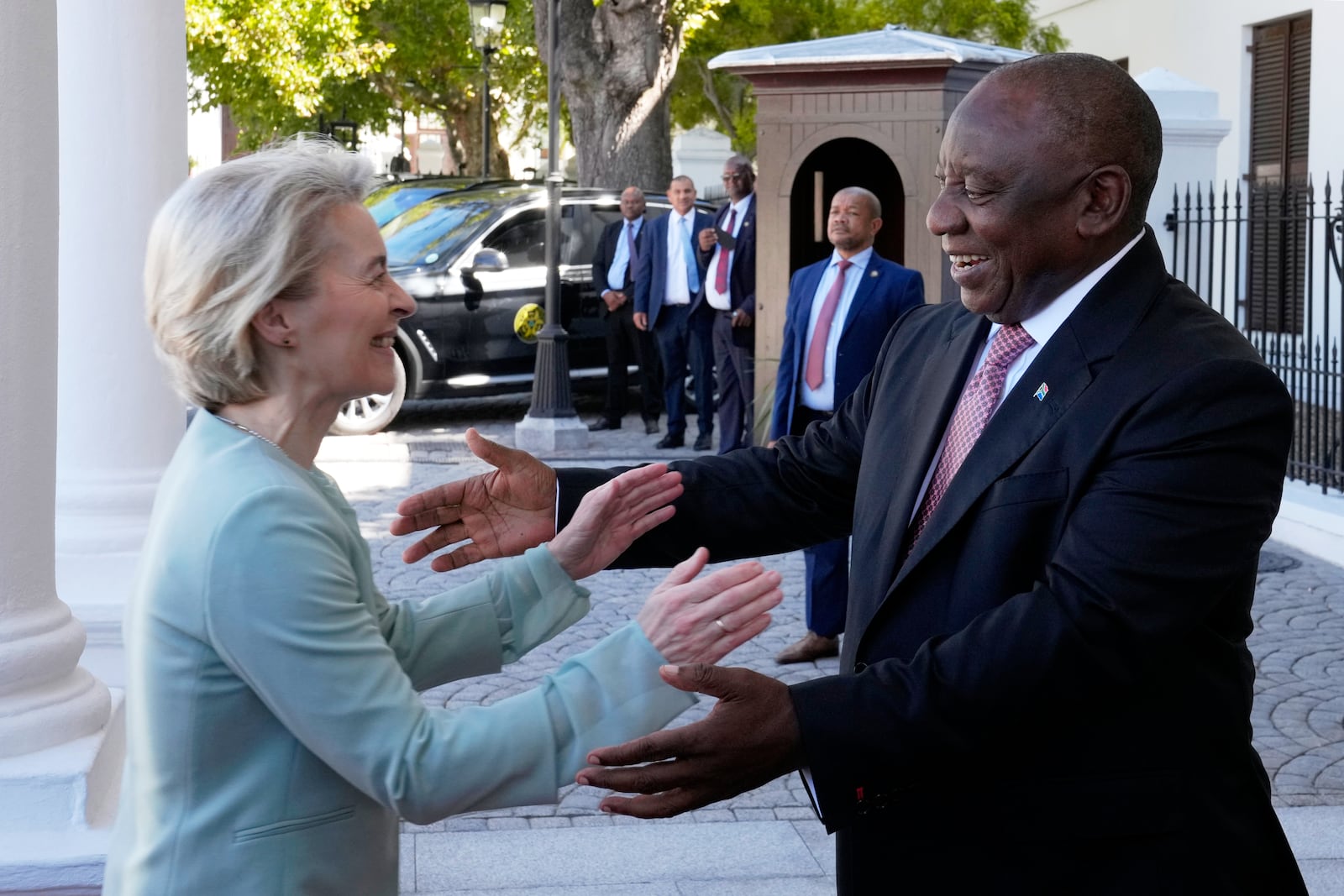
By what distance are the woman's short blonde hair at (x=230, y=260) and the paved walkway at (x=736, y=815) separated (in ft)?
8.91

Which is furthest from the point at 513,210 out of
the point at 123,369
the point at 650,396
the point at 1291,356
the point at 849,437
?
the point at 849,437

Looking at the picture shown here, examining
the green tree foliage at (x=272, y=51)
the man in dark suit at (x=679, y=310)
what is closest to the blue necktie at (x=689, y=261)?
the man in dark suit at (x=679, y=310)

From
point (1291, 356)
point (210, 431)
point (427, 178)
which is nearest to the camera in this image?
point (210, 431)

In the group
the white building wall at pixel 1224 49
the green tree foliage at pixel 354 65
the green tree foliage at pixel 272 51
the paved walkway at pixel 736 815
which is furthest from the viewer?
the green tree foliage at pixel 354 65

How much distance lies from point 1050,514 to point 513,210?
13447mm

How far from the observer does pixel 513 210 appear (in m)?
15.5

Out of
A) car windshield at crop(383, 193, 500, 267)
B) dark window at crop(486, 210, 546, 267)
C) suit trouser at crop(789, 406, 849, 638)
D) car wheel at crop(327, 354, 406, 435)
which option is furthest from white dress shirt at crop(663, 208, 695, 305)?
suit trouser at crop(789, 406, 849, 638)

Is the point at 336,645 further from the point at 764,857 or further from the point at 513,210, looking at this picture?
the point at 513,210

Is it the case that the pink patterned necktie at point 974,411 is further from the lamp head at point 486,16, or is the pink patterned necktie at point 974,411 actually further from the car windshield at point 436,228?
the lamp head at point 486,16

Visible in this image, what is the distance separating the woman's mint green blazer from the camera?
207 centimetres

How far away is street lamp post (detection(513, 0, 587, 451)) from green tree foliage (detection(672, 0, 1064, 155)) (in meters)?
8.40

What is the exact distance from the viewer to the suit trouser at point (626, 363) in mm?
15164

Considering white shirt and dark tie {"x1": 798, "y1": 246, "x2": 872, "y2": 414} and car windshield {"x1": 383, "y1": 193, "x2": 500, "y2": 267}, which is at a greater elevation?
car windshield {"x1": 383, "y1": 193, "x2": 500, "y2": 267}

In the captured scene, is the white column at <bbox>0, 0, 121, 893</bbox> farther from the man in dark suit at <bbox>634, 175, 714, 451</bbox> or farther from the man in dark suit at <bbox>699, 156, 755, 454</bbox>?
the man in dark suit at <bbox>634, 175, 714, 451</bbox>
